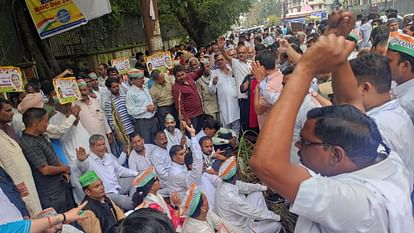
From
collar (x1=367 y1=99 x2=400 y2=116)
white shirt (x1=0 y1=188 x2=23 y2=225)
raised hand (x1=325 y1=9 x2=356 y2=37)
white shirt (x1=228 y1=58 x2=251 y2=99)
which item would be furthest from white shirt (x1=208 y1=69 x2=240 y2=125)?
raised hand (x1=325 y1=9 x2=356 y2=37)

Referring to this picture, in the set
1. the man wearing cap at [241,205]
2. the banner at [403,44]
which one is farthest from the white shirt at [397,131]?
the man wearing cap at [241,205]

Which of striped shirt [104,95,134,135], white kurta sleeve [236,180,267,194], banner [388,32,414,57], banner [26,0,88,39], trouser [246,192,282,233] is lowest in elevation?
trouser [246,192,282,233]

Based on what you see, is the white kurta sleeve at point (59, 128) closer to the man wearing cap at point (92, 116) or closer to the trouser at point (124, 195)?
the man wearing cap at point (92, 116)

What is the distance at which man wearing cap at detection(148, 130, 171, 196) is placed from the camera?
4527mm

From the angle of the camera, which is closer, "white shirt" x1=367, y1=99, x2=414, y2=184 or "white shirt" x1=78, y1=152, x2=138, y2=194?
"white shirt" x1=367, y1=99, x2=414, y2=184

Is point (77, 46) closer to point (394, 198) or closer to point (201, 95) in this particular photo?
point (201, 95)

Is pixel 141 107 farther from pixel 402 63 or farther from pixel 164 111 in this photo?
pixel 402 63

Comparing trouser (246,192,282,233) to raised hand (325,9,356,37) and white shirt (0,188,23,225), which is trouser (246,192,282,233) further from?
raised hand (325,9,356,37)

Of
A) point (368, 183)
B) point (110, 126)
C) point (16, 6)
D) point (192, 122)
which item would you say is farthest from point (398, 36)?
point (16, 6)

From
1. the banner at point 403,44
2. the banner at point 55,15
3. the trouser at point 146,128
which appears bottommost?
the trouser at point 146,128

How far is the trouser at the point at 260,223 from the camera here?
11.6ft

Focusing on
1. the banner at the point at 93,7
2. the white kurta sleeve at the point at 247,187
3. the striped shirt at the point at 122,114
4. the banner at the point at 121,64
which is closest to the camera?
the white kurta sleeve at the point at 247,187

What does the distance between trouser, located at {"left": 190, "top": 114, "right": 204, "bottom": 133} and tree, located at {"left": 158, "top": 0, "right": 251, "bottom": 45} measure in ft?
35.7

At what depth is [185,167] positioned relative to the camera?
429cm
